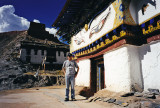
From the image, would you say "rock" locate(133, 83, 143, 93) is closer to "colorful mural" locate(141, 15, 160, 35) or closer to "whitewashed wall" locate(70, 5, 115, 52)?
"colorful mural" locate(141, 15, 160, 35)

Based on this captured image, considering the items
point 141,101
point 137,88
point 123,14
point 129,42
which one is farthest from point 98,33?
point 141,101

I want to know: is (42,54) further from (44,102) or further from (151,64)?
(151,64)

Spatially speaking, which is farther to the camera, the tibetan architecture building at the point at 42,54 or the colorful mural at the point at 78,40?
the tibetan architecture building at the point at 42,54

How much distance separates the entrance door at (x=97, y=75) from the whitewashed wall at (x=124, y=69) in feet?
5.61

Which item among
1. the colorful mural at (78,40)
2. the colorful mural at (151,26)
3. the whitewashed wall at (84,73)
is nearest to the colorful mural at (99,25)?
the colorful mural at (78,40)

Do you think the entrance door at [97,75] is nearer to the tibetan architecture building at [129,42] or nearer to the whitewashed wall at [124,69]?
the tibetan architecture building at [129,42]

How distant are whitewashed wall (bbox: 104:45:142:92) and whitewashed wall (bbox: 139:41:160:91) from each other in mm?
206

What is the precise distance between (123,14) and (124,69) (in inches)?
83.0

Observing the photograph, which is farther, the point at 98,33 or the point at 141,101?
the point at 98,33

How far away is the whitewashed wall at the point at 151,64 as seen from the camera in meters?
3.51

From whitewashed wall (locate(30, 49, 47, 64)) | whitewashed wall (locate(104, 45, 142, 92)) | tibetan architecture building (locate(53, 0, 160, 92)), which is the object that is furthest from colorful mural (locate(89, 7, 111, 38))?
whitewashed wall (locate(30, 49, 47, 64))

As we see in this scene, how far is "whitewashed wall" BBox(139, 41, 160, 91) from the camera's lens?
351 cm

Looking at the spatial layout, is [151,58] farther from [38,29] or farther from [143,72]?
[38,29]

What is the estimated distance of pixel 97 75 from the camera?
260 inches
